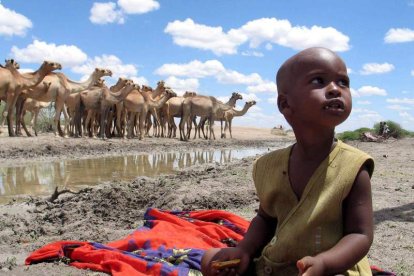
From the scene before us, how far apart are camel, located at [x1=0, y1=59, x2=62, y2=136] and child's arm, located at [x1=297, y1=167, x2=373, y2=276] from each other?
17512 mm

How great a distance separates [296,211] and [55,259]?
2364mm

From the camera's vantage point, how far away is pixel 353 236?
211 cm

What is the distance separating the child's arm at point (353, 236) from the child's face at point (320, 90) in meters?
0.30

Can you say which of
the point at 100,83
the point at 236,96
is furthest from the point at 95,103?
the point at 236,96

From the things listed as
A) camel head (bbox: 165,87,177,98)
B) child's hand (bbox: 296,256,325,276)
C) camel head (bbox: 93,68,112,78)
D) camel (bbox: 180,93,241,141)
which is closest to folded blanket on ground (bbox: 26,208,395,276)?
child's hand (bbox: 296,256,325,276)

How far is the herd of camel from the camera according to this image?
61.8 feet

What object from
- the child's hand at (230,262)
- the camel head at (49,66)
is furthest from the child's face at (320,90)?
the camel head at (49,66)

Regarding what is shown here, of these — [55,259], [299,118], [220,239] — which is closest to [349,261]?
[299,118]

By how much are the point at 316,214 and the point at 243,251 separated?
0.50 m

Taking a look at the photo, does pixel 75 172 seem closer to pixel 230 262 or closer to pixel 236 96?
pixel 230 262

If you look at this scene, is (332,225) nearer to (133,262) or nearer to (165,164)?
(133,262)

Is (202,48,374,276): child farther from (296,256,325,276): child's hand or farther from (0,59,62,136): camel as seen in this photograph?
(0,59,62,136): camel

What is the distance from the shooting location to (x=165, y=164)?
49.2 feet

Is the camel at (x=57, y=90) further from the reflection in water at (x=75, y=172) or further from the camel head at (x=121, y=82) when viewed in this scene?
the reflection in water at (x=75, y=172)
